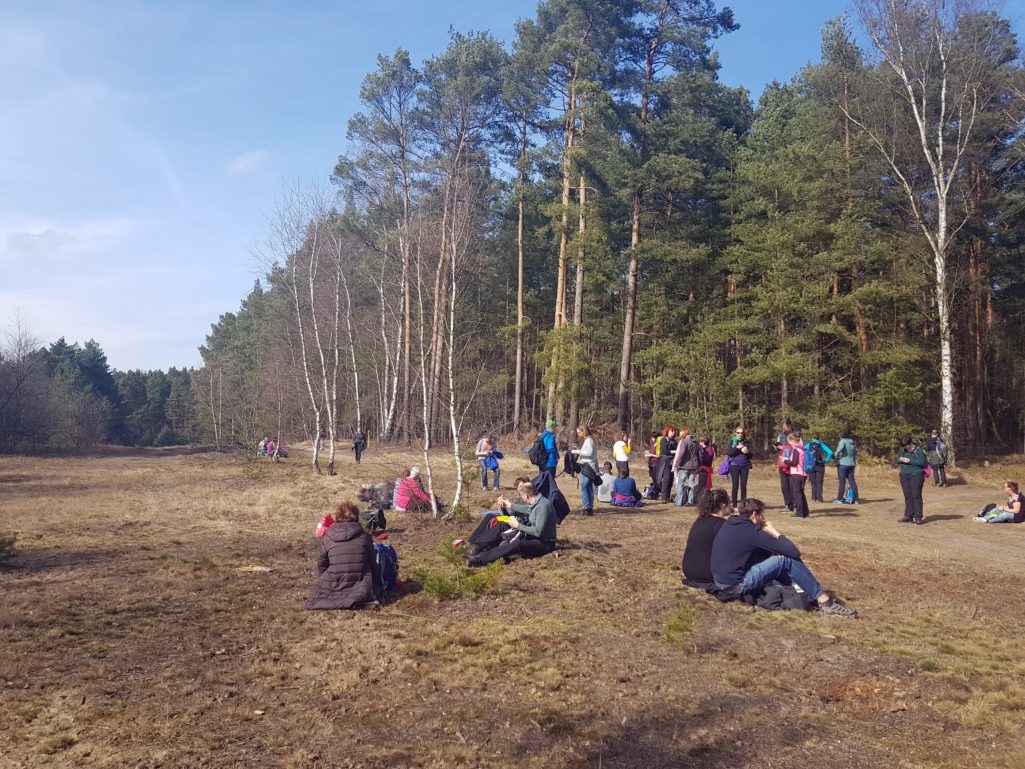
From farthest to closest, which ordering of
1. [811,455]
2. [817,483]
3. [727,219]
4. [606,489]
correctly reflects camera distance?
1. [727,219]
2. [817,483]
3. [606,489]
4. [811,455]

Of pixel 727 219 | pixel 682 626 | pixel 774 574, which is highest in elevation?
pixel 727 219

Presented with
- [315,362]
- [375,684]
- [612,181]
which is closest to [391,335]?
[315,362]

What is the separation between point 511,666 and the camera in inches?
220

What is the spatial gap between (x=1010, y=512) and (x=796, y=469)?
4.20 metres

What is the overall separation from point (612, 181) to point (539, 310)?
12.7 meters

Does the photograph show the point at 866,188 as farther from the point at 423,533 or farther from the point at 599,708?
the point at 599,708

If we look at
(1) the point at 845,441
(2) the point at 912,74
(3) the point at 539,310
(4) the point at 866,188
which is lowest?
(1) the point at 845,441

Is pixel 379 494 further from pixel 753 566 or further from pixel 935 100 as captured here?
pixel 935 100

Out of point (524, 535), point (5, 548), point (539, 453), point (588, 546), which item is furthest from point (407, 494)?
point (5, 548)

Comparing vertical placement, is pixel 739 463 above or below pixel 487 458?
above

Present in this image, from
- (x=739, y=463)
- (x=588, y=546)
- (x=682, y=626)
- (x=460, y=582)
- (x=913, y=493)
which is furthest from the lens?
(x=739, y=463)

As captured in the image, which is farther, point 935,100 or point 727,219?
point 727,219

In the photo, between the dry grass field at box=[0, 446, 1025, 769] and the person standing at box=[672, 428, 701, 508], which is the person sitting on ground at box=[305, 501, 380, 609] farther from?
the person standing at box=[672, 428, 701, 508]

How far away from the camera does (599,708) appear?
15.6 feet
